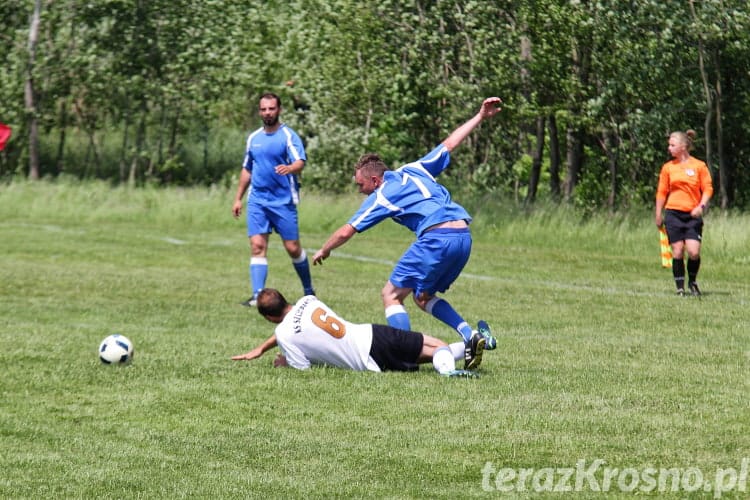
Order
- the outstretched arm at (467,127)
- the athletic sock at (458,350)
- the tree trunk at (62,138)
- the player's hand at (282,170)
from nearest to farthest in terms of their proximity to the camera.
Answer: the athletic sock at (458,350)
the outstretched arm at (467,127)
the player's hand at (282,170)
the tree trunk at (62,138)

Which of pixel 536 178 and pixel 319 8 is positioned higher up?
pixel 319 8

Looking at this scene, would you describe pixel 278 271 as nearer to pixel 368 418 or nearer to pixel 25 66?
pixel 368 418

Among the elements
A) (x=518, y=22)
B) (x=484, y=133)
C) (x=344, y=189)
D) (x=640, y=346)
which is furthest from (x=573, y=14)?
(x=640, y=346)

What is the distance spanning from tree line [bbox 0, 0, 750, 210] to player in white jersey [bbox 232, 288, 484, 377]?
14.1 meters

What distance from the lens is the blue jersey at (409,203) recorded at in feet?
30.7

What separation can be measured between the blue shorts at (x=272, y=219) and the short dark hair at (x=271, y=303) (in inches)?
197

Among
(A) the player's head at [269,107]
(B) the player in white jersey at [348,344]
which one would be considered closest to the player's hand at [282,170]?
(A) the player's head at [269,107]

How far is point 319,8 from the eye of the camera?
31.8 metres

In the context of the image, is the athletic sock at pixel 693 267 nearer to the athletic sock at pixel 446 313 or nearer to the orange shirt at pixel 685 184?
the orange shirt at pixel 685 184

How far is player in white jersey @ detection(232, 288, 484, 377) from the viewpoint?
9188mm

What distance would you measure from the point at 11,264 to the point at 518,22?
11683 millimetres

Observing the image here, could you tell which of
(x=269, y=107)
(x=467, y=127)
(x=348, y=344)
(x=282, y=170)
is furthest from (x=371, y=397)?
(x=269, y=107)

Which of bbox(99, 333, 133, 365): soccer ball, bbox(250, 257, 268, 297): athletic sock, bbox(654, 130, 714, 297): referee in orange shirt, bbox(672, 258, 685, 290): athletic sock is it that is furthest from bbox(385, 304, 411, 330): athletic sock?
bbox(672, 258, 685, 290): athletic sock

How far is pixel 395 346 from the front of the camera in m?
9.31
